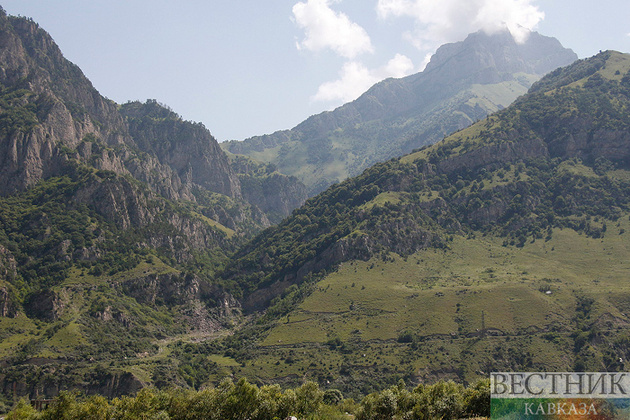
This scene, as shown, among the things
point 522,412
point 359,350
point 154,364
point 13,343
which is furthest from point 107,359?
point 522,412

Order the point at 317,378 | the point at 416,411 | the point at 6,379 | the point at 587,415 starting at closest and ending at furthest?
the point at 587,415, the point at 416,411, the point at 6,379, the point at 317,378

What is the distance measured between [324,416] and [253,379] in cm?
8999

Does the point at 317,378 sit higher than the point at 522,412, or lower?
lower

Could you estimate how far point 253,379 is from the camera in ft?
621

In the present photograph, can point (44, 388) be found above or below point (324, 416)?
below

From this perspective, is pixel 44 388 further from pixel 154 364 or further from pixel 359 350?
pixel 359 350

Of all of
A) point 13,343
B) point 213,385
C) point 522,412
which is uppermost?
point 522,412

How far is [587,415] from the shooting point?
264ft

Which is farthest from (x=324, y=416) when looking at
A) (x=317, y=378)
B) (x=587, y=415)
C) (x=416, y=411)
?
(x=317, y=378)

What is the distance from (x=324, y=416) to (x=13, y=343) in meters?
138

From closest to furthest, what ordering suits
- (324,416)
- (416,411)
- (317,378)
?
(416,411), (324,416), (317,378)

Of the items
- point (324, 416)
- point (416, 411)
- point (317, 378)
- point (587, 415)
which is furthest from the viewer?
point (317, 378)

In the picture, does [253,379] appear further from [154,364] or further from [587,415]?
[587,415]

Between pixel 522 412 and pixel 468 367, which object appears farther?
pixel 468 367
